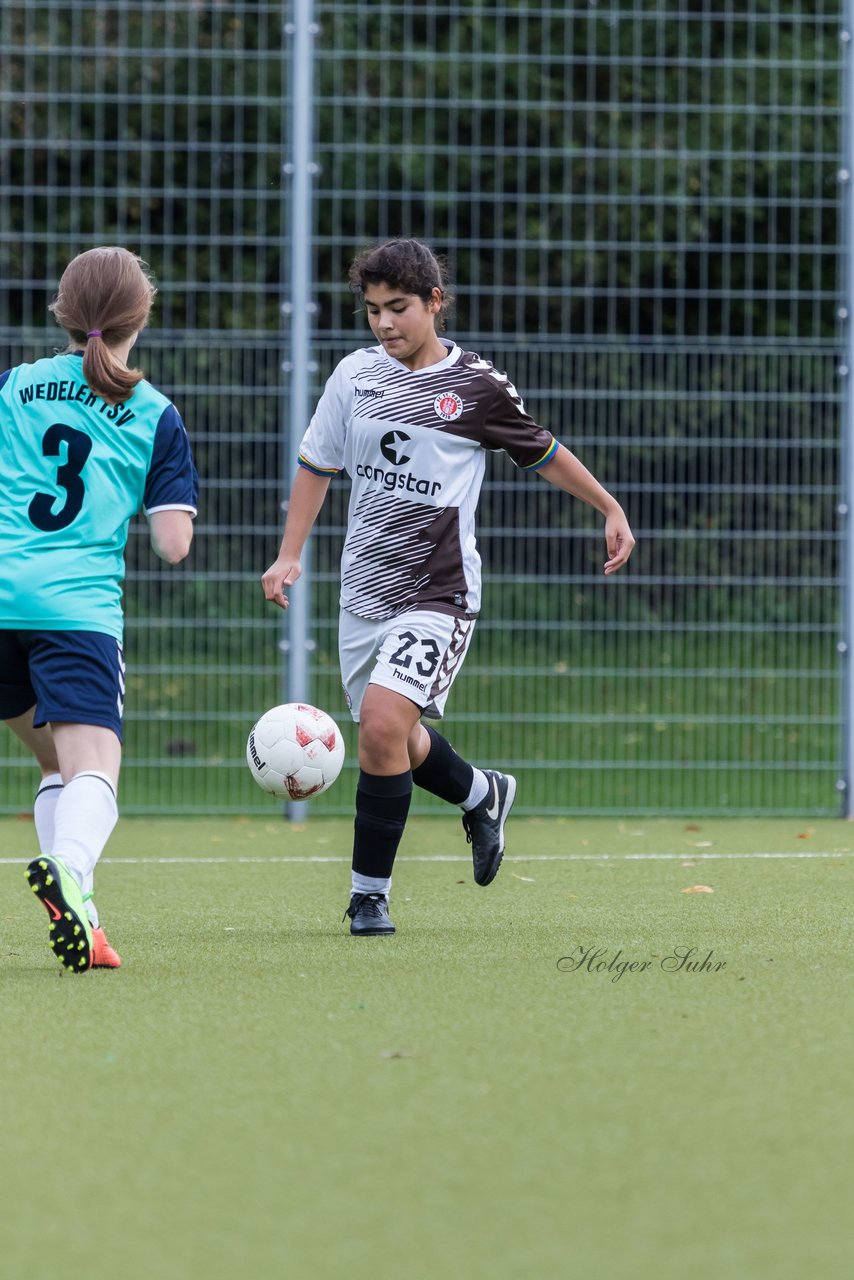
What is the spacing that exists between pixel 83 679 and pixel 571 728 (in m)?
4.88

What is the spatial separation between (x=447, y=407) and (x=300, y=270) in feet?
12.3

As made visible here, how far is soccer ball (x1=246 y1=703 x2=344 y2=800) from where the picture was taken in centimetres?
496

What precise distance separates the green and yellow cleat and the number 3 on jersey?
2.48 feet

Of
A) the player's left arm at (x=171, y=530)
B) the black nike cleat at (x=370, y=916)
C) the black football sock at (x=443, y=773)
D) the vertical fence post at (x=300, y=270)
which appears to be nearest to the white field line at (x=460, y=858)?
the vertical fence post at (x=300, y=270)

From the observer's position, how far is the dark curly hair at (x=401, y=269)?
15.6 feet

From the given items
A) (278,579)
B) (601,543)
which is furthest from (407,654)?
(601,543)

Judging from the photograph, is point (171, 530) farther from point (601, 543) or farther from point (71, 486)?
point (601, 543)

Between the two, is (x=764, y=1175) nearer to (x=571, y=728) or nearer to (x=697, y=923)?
(x=697, y=923)

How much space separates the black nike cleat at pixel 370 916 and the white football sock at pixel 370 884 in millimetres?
11

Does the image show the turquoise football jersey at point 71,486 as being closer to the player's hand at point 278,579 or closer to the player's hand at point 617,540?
the player's hand at point 278,579

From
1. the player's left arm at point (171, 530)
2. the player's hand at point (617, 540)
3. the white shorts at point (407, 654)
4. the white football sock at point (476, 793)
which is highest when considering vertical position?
the player's left arm at point (171, 530)

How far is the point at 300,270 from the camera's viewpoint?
8.41 m

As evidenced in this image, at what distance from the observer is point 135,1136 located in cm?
267

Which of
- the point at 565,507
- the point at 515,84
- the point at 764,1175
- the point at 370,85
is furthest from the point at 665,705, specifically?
the point at 764,1175
